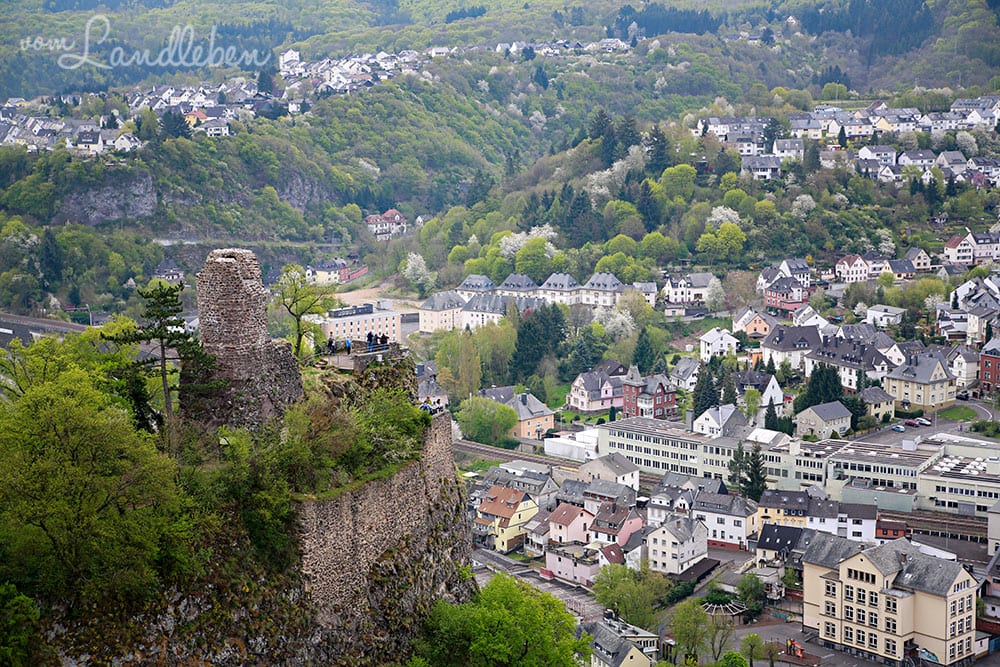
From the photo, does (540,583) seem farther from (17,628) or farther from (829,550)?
(17,628)

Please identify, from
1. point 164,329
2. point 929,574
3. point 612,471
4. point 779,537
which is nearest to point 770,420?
point 612,471

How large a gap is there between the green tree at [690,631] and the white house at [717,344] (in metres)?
37.8

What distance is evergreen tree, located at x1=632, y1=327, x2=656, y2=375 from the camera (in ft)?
272

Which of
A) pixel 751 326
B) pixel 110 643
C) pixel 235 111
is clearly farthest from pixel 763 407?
pixel 235 111

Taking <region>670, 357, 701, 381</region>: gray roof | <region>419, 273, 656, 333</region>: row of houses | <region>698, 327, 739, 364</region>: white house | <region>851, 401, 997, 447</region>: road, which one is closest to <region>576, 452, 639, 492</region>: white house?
<region>851, 401, 997, 447</region>: road

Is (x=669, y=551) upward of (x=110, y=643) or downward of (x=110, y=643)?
downward

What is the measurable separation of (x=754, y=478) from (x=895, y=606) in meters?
15.4

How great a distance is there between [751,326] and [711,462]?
23779 mm

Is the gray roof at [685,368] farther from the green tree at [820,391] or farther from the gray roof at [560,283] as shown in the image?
the gray roof at [560,283]

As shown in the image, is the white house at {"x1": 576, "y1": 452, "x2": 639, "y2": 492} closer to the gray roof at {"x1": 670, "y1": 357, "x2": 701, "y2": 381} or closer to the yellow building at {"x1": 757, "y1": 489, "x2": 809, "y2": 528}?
the yellow building at {"x1": 757, "y1": 489, "x2": 809, "y2": 528}

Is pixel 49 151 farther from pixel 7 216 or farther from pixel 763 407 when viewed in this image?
pixel 763 407

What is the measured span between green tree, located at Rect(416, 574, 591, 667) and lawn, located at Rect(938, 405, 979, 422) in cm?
4706

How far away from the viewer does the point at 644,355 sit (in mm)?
83625

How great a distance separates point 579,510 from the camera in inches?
2279
